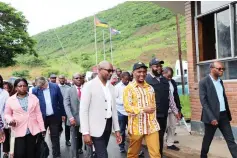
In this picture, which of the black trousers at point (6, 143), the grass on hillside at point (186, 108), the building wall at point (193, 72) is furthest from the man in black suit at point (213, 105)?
the grass on hillside at point (186, 108)

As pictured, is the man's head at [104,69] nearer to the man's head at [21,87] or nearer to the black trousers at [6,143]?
the man's head at [21,87]

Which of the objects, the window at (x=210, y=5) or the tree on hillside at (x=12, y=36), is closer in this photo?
the window at (x=210, y=5)

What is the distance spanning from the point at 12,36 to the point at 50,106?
28857 mm

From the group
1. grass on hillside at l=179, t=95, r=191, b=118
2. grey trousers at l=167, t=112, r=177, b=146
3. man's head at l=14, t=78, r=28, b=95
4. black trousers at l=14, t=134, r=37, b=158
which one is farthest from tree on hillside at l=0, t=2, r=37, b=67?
black trousers at l=14, t=134, r=37, b=158

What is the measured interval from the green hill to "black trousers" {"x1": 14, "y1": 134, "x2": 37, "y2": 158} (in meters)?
43.3

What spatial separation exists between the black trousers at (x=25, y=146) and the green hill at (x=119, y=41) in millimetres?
43344

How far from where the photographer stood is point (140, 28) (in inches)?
3492

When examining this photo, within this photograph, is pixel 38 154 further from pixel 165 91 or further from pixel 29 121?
pixel 165 91

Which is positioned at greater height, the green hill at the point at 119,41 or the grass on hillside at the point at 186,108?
the green hill at the point at 119,41

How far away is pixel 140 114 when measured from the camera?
5.18m

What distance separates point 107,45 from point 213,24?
239 feet

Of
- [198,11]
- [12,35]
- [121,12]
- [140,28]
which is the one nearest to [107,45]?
[140,28]

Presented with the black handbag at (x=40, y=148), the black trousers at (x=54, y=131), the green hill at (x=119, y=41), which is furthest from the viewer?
the green hill at (x=119, y=41)

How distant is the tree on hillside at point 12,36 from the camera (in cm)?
3397
